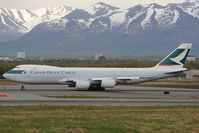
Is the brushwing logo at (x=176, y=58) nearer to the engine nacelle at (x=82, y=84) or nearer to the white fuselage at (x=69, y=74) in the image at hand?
the white fuselage at (x=69, y=74)

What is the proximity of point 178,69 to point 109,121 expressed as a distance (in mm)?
48847

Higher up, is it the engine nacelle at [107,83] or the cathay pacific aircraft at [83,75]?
the cathay pacific aircraft at [83,75]

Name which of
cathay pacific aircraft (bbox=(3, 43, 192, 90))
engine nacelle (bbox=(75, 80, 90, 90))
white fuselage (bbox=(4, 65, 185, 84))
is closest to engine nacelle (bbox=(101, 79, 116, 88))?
cathay pacific aircraft (bbox=(3, 43, 192, 90))

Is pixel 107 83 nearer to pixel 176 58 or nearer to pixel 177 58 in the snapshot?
pixel 176 58

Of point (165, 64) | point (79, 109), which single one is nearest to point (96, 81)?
point (165, 64)

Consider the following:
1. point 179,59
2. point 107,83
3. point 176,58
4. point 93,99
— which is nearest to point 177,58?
point 176,58

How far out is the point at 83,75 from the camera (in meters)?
74.3

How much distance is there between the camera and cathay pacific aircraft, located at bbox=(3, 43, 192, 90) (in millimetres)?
72625

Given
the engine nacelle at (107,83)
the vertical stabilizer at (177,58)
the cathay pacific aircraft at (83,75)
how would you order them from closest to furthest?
the cathay pacific aircraft at (83,75)
the engine nacelle at (107,83)
the vertical stabilizer at (177,58)

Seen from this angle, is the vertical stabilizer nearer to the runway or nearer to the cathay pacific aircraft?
the cathay pacific aircraft

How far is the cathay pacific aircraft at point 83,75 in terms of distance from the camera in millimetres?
72625

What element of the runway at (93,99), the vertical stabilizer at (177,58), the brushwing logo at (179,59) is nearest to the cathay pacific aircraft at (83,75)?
the vertical stabilizer at (177,58)

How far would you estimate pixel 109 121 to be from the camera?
96.6 ft

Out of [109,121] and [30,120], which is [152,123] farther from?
[30,120]
